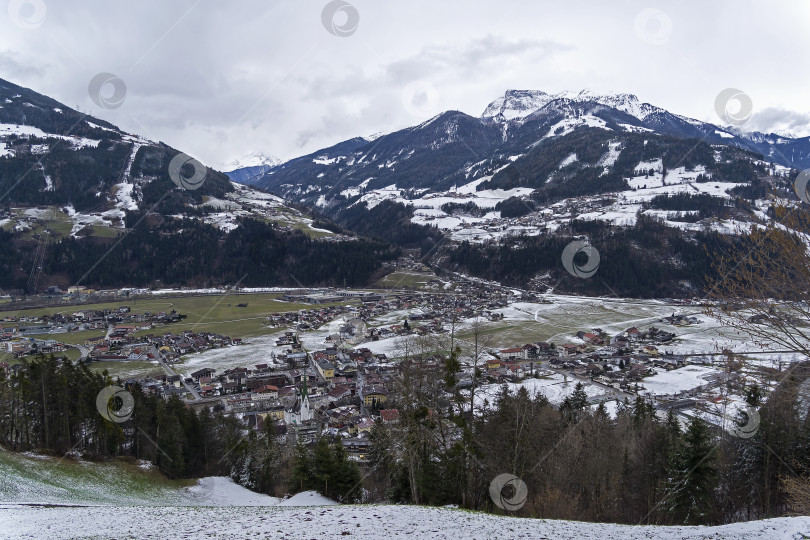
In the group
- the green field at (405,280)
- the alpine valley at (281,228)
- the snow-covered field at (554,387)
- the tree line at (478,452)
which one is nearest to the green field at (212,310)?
the alpine valley at (281,228)

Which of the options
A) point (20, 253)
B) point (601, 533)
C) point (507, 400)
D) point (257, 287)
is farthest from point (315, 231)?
point (601, 533)

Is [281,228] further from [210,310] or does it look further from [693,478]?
[693,478]

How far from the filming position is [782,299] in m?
7.58

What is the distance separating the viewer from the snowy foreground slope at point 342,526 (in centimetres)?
859

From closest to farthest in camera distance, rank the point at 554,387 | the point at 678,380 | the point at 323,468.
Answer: the point at 323,468
the point at 554,387
the point at 678,380

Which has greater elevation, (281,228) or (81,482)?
(281,228)

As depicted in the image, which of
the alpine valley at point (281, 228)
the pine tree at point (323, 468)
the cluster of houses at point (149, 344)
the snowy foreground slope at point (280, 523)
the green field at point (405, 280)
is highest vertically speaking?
the alpine valley at point (281, 228)

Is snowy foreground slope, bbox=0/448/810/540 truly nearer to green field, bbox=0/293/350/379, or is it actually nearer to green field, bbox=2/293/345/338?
green field, bbox=0/293/350/379

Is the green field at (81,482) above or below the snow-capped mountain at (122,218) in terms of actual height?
below

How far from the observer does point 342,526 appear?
31.1 ft

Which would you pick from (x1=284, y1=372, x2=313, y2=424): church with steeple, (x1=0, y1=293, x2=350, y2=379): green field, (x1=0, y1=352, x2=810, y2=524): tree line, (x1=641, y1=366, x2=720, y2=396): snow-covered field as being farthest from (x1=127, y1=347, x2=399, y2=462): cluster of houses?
(x1=641, y1=366, x2=720, y2=396): snow-covered field

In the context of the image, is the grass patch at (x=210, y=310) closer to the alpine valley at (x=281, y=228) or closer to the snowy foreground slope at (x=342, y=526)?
the alpine valley at (x=281, y=228)

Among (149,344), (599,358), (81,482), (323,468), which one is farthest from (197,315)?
(323,468)

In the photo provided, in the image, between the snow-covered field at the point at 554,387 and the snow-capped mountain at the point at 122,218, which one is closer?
the snow-covered field at the point at 554,387
